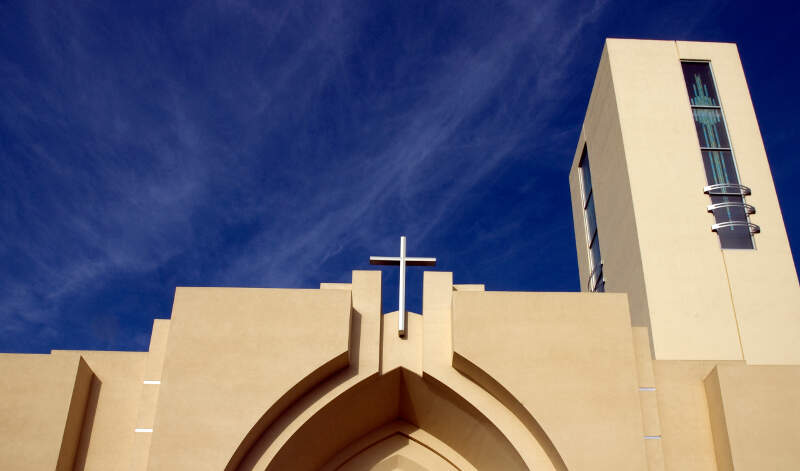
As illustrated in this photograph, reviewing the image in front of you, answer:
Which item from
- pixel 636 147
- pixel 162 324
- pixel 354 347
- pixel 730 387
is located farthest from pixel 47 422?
pixel 636 147

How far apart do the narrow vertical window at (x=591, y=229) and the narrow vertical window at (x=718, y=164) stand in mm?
3889

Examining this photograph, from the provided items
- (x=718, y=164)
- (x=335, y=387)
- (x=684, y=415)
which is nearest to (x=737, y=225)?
(x=718, y=164)

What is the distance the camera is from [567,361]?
12070 mm

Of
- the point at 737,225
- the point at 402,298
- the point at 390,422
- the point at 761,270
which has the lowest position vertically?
the point at 390,422

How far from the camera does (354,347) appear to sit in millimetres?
12766

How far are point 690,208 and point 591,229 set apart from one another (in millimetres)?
5585

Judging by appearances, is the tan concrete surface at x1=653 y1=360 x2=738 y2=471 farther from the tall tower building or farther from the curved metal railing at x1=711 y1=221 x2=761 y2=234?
the curved metal railing at x1=711 y1=221 x2=761 y2=234

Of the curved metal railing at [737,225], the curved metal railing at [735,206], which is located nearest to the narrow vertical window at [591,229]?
the curved metal railing at [735,206]

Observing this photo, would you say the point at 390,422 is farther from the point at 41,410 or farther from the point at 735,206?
the point at 735,206

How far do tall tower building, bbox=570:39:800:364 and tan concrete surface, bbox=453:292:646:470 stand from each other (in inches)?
134

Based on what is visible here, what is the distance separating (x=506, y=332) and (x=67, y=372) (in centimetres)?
712

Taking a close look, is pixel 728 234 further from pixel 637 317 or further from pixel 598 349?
pixel 598 349

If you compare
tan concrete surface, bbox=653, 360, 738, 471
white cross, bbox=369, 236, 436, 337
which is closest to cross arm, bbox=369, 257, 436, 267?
white cross, bbox=369, 236, 436, 337

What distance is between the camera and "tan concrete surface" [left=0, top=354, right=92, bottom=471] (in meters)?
11.6
